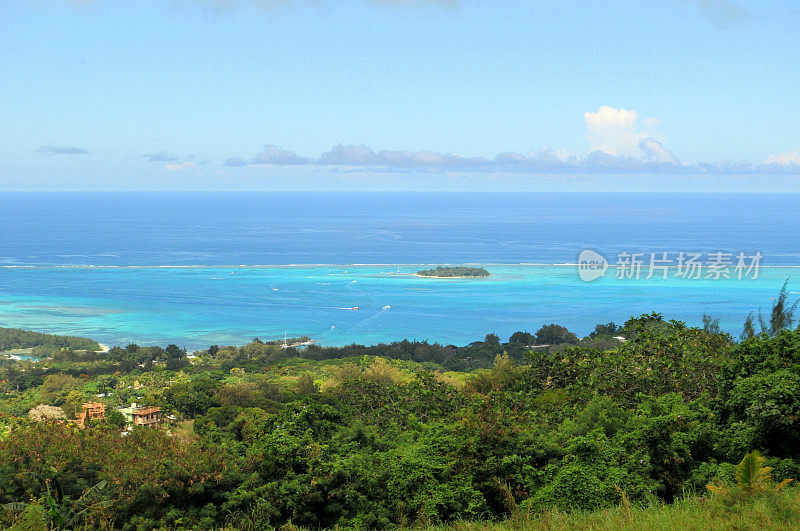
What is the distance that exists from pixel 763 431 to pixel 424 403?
4400 mm

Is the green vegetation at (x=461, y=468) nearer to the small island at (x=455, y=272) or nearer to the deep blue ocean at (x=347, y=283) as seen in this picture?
the deep blue ocean at (x=347, y=283)

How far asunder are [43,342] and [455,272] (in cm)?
3050

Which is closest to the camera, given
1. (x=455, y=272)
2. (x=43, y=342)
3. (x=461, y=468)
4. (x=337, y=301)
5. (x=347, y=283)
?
(x=461, y=468)

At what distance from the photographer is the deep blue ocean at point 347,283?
37.7 metres

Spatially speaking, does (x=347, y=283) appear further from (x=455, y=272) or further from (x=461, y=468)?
(x=461, y=468)

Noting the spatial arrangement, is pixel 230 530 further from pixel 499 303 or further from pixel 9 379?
pixel 499 303

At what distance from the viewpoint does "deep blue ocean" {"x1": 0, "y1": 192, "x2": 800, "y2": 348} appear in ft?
124

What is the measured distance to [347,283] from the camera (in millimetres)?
49906

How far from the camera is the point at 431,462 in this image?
6.43 metres

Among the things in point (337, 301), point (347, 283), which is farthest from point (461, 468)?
point (347, 283)

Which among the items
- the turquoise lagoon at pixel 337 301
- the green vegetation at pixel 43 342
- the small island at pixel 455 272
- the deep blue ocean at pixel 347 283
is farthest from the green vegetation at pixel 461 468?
the small island at pixel 455 272

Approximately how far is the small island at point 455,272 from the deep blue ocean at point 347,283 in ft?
3.78

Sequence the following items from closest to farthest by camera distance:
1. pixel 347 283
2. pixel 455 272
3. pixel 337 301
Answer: pixel 337 301 < pixel 347 283 < pixel 455 272

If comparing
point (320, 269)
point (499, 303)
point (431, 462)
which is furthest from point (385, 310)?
point (431, 462)
